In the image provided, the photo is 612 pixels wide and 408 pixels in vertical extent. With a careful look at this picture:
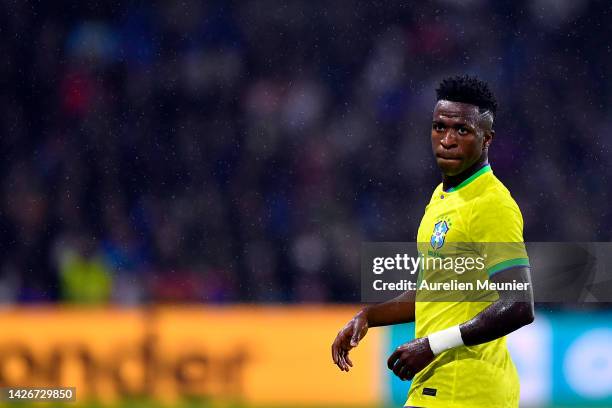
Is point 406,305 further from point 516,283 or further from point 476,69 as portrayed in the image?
point 476,69

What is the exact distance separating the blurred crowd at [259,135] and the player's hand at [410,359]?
772 centimetres

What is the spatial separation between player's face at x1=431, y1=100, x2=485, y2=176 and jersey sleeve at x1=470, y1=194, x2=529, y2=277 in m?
0.18

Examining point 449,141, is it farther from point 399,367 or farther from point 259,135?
point 259,135

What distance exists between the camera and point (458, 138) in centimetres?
396

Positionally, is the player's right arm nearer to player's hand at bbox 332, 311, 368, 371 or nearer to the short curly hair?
player's hand at bbox 332, 311, 368, 371

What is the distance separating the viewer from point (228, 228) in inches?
484

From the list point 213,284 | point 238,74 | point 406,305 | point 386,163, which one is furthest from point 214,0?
point 406,305

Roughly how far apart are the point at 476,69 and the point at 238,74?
2.92m

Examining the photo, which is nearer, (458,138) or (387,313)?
(458,138)

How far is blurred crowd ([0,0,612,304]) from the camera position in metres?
12.0

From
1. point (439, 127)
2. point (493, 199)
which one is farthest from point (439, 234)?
point (439, 127)

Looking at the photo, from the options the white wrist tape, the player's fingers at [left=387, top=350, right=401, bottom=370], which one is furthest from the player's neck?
the player's fingers at [left=387, top=350, right=401, bottom=370]

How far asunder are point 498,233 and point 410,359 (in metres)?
0.51

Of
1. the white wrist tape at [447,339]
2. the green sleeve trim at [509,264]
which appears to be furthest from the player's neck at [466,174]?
the white wrist tape at [447,339]
